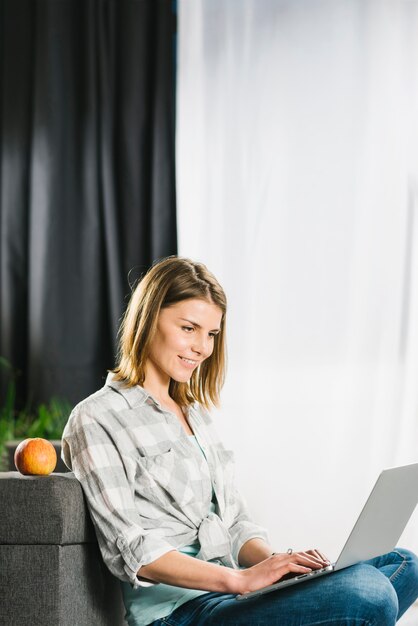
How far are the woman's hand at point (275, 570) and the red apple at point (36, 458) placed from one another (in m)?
0.42

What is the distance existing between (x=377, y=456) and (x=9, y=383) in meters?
1.68

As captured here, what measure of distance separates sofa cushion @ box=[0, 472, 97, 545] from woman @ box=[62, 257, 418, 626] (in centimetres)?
4

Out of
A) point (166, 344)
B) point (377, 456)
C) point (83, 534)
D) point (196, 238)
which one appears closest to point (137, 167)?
point (196, 238)

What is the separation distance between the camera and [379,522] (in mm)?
1708

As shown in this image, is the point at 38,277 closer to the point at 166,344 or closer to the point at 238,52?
the point at 238,52

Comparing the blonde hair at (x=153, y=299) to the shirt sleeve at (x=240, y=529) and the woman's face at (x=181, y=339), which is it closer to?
the woman's face at (x=181, y=339)

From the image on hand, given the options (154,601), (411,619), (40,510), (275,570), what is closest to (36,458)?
(40,510)

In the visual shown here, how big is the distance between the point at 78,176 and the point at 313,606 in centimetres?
276

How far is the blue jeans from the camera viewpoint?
154 centimetres

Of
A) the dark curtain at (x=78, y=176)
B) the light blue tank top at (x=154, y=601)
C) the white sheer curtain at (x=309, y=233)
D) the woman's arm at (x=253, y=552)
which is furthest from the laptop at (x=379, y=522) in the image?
the dark curtain at (x=78, y=176)

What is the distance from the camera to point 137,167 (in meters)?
3.86

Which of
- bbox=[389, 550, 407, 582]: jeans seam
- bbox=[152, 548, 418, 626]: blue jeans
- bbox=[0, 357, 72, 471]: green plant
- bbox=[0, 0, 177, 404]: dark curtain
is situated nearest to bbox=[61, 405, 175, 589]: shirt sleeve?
bbox=[152, 548, 418, 626]: blue jeans

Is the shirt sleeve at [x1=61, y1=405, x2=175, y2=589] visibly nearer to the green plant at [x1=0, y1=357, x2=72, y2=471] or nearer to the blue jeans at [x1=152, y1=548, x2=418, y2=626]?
the blue jeans at [x1=152, y1=548, x2=418, y2=626]

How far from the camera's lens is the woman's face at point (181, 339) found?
1937 mm
